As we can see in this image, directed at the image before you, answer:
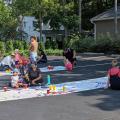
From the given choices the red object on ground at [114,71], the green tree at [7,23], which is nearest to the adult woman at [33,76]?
the red object on ground at [114,71]

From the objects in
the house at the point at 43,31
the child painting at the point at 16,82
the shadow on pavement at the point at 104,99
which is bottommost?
the shadow on pavement at the point at 104,99

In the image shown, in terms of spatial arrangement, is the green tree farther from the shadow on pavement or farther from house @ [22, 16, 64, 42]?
the shadow on pavement

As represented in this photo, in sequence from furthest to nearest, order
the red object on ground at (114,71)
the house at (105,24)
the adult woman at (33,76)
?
the house at (105,24)
the adult woman at (33,76)
the red object on ground at (114,71)

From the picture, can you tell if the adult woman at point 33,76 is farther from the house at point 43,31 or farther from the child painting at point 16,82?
the house at point 43,31

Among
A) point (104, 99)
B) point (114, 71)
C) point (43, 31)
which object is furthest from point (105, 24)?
point (104, 99)

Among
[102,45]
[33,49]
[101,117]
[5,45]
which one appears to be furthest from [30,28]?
[101,117]

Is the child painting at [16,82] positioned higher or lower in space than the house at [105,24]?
lower

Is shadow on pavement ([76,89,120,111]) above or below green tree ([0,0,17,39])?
below

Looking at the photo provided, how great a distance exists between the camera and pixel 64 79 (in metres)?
17.5

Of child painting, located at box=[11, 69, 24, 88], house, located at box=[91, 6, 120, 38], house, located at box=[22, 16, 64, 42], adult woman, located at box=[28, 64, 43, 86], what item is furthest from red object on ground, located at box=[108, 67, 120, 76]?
house, located at box=[22, 16, 64, 42]

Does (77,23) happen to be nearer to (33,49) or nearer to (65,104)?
(33,49)

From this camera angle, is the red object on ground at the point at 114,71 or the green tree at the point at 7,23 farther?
the green tree at the point at 7,23

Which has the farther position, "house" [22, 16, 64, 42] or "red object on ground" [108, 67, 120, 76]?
"house" [22, 16, 64, 42]

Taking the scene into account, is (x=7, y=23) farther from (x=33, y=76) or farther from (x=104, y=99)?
(x=104, y=99)
